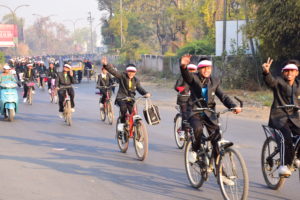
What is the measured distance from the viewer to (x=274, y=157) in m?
7.14

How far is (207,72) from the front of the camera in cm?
704

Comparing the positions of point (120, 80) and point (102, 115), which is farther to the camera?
point (102, 115)

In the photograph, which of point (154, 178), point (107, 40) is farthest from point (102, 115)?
point (107, 40)

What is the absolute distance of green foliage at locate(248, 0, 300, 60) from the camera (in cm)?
2094

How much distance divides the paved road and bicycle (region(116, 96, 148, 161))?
190 mm

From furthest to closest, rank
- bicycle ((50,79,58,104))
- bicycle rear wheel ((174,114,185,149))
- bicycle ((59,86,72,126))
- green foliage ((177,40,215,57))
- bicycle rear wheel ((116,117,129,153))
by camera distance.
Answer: green foliage ((177,40,215,57)) → bicycle ((50,79,58,104)) → bicycle ((59,86,72,126)) → bicycle rear wheel ((174,114,185,149)) → bicycle rear wheel ((116,117,129,153))

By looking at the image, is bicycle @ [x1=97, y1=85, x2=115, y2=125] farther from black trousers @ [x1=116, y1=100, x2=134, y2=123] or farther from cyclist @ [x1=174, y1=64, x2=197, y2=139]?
black trousers @ [x1=116, y1=100, x2=134, y2=123]

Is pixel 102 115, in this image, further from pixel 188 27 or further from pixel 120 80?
pixel 188 27

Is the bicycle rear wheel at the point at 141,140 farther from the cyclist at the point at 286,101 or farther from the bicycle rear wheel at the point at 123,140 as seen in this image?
the cyclist at the point at 286,101

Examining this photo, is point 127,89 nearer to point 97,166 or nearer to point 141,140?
point 141,140

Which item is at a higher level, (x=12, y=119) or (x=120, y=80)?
(x=120, y=80)

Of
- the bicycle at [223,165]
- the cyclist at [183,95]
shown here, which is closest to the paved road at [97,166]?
the bicycle at [223,165]

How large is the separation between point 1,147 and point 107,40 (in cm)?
6727

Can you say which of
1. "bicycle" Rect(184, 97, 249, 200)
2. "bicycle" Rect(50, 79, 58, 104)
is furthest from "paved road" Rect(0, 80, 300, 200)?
"bicycle" Rect(50, 79, 58, 104)
